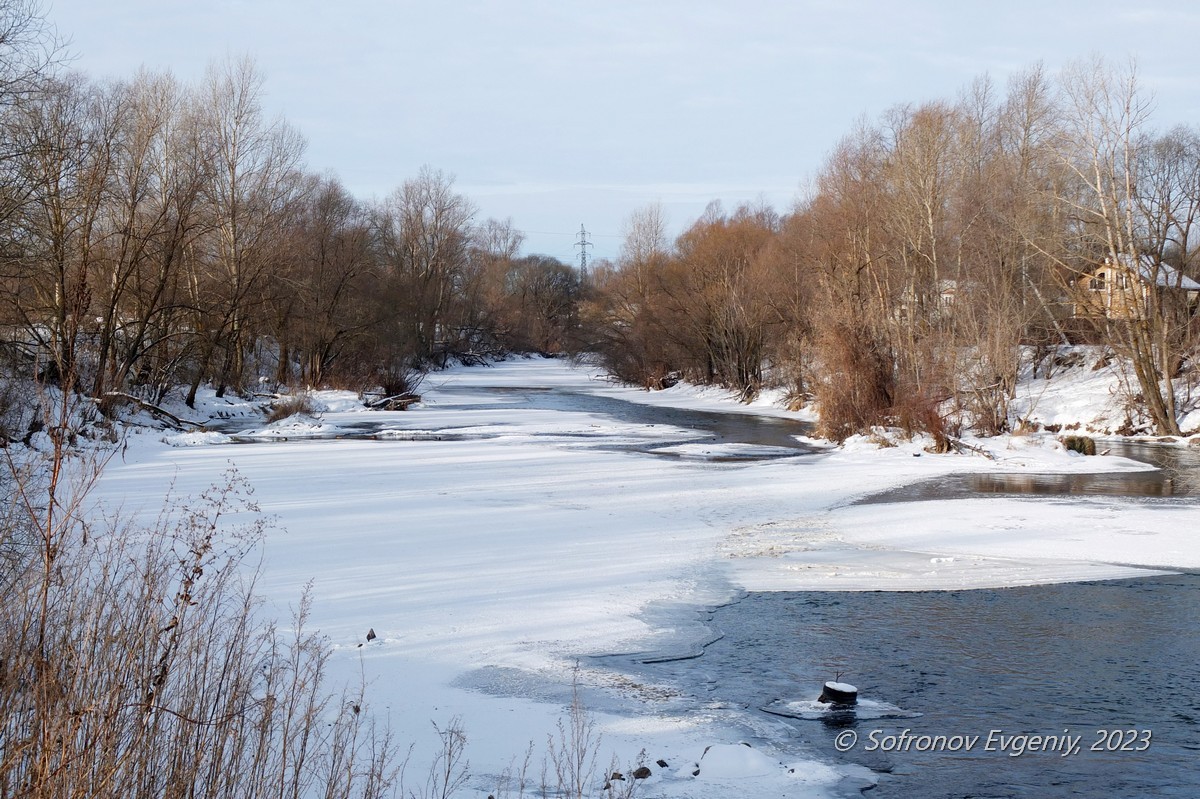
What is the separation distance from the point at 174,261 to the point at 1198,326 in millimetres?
34022

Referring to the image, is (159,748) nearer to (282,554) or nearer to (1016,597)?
(282,554)

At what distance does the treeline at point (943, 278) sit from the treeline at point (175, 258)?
55.5 ft

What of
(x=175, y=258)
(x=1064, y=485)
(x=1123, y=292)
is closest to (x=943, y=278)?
(x=1123, y=292)

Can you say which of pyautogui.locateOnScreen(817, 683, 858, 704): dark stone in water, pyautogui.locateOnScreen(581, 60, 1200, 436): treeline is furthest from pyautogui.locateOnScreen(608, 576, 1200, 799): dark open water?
pyautogui.locateOnScreen(581, 60, 1200, 436): treeline

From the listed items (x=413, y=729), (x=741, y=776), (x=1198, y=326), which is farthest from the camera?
(x=1198, y=326)

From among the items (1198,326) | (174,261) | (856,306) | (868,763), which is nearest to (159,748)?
(868,763)

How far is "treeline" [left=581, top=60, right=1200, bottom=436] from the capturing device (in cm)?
2641

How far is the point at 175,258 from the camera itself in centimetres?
3117

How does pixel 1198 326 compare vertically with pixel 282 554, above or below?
above

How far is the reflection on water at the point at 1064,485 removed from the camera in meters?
16.5

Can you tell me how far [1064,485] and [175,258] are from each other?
2725cm

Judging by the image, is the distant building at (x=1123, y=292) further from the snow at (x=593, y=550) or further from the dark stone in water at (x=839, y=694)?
the dark stone in water at (x=839, y=694)

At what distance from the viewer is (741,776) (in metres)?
5.52

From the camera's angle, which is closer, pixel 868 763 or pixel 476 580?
pixel 868 763
